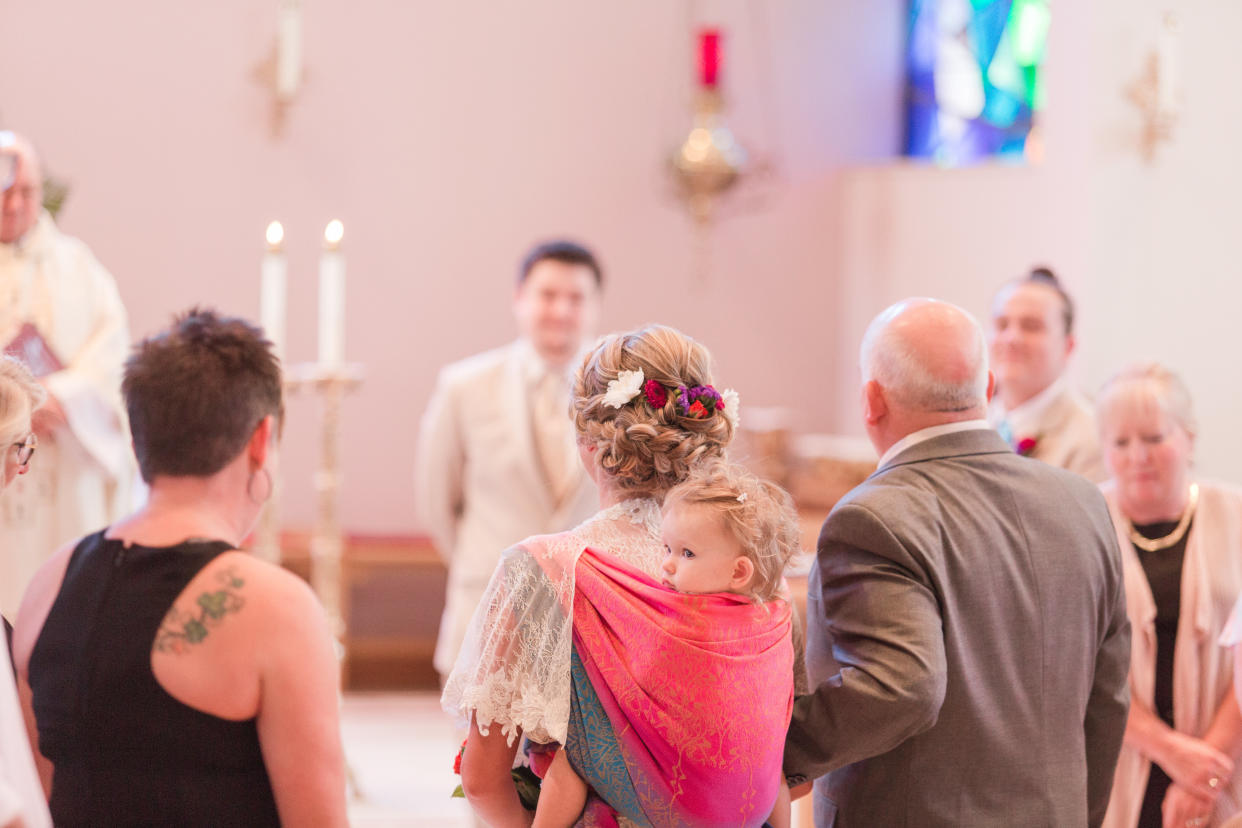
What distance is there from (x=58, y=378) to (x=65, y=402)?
117 millimetres

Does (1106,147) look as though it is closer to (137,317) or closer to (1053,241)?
(1053,241)

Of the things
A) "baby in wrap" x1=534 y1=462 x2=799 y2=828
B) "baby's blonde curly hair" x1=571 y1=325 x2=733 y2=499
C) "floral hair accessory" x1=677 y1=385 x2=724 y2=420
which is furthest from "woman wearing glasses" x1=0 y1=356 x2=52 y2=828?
"floral hair accessory" x1=677 y1=385 x2=724 y2=420

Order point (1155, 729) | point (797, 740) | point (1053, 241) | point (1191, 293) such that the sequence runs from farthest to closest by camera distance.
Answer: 1. point (1053, 241)
2. point (1191, 293)
3. point (1155, 729)
4. point (797, 740)

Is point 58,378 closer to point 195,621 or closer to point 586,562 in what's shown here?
point 195,621

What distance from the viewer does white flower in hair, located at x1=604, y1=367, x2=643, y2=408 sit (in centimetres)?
186

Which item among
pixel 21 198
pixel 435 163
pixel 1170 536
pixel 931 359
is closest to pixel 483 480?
pixel 21 198

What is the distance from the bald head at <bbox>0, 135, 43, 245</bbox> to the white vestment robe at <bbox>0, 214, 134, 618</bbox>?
0.15ft

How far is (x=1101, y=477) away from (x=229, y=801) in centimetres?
244

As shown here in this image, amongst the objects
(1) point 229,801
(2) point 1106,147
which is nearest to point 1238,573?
(1) point 229,801

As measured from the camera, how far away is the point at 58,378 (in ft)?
11.2

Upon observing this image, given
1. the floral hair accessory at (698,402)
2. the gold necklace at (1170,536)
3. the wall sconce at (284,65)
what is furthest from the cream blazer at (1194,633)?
the wall sconce at (284,65)

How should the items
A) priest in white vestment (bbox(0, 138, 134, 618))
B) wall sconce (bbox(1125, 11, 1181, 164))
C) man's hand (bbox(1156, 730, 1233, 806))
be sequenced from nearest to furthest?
man's hand (bbox(1156, 730, 1233, 806)), priest in white vestment (bbox(0, 138, 134, 618)), wall sconce (bbox(1125, 11, 1181, 164))

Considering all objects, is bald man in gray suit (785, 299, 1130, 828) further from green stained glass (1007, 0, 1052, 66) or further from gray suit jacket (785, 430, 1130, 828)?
green stained glass (1007, 0, 1052, 66)

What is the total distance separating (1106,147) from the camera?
17.7ft
